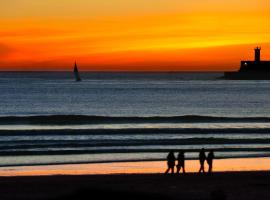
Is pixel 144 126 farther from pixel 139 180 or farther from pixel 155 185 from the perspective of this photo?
pixel 155 185

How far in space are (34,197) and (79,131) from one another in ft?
102

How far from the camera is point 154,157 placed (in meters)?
34.7

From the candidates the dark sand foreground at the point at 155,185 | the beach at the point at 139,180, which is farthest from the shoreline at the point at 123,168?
the dark sand foreground at the point at 155,185

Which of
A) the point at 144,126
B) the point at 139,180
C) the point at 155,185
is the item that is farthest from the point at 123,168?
the point at 144,126

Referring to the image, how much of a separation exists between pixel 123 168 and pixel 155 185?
6.51 meters

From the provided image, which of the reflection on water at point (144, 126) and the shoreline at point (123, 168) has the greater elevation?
the shoreline at point (123, 168)

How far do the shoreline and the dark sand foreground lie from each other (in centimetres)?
198

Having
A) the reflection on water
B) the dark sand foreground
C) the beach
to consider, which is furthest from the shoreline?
the reflection on water

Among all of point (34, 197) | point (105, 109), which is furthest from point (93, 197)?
point (105, 109)

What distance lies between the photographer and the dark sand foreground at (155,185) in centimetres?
2214

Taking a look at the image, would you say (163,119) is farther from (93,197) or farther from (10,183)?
(93,197)

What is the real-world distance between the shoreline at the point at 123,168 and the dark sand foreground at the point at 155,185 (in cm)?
198

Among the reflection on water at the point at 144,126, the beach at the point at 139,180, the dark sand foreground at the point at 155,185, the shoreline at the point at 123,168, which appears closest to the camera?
the dark sand foreground at the point at 155,185

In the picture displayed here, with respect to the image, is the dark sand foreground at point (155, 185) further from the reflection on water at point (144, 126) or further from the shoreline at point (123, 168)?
the reflection on water at point (144, 126)
